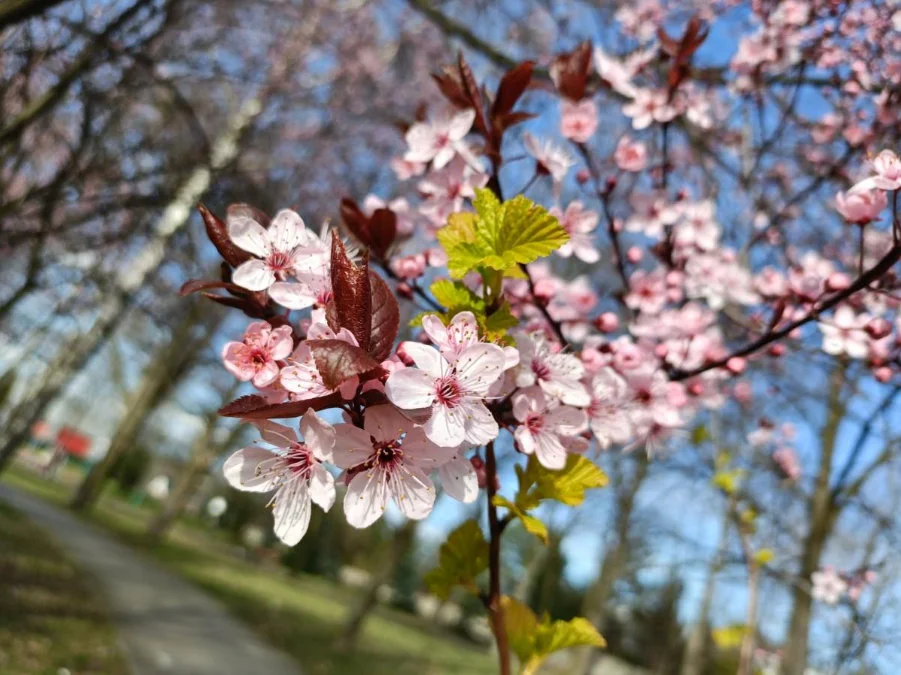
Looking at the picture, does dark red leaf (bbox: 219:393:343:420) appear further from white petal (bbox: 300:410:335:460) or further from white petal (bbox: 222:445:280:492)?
white petal (bbox: 222:445:280:492)

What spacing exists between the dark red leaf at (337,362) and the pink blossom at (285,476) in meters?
0.18

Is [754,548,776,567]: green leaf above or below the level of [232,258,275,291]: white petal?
above

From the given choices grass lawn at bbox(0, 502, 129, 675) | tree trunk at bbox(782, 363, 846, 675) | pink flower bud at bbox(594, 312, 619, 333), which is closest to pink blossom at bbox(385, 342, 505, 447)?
pink flower bud at bbox(594, 312, 619, 333)

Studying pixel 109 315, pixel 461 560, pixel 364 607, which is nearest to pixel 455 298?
pixel 461 560

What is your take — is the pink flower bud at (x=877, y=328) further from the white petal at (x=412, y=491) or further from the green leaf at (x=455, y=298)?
the white petal at (x=412, y=491)

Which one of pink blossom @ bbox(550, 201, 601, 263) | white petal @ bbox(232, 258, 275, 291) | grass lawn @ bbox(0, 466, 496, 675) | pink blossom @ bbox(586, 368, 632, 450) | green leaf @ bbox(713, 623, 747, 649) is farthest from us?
grass lawn @ bbox(0, 466, 496, 675)

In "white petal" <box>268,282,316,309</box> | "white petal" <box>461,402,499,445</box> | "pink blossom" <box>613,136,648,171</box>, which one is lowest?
"white petal" <box>461,402,499,445</box>

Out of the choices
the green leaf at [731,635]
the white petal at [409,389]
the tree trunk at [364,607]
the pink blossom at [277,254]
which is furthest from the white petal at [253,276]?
the tree trunk at [364,607]

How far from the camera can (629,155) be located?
1.76 m

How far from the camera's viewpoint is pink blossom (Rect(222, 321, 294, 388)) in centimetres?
86

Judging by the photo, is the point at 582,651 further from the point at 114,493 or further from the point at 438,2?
the point at 114,493

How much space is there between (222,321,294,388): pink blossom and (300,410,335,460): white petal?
108 mm

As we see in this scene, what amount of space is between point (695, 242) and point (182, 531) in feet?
71.8

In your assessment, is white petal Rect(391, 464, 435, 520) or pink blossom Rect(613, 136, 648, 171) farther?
pink blossom Rect(613, 136, 648, 171)
